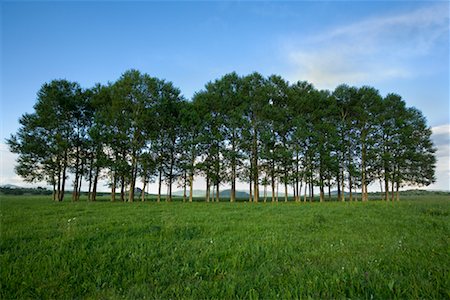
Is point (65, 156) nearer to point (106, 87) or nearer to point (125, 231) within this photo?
point (106, 87)

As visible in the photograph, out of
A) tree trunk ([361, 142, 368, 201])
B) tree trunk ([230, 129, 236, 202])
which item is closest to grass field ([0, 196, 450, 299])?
tree trunk ([230, 129, 236, 202])

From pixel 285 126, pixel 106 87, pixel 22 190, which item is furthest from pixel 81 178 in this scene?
pixel 22 190

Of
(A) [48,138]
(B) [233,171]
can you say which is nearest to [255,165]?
(B) [233,171]

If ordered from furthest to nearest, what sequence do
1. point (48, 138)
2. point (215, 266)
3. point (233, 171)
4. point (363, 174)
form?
1. point (363, 174)
2. point (233, 171)
3. point (48, 138)
4. point (215, 266)

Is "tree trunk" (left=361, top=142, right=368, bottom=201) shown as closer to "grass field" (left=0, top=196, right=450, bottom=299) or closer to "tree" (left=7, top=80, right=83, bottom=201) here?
"grass field" (left=0, top=196, right=450, bottom=299)

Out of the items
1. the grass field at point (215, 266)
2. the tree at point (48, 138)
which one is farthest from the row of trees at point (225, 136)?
the grass field at point (215, 266)

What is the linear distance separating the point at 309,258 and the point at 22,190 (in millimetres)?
104222

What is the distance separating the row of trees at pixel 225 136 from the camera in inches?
1532

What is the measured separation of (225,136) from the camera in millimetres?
43844

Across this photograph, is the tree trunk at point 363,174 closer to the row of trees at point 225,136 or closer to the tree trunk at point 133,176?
the row of trees at point 225,136

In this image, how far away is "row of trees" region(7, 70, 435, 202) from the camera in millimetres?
38906

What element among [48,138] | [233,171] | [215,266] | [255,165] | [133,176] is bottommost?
[215,266]

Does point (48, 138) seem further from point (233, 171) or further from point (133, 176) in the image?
point (233, 171)

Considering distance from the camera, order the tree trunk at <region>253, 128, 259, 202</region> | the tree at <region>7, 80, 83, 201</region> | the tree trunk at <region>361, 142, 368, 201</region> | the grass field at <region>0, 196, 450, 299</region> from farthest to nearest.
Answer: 1. the tree trunk at <region>361, 142, 368, 201</region>
2. the tree trunk at <region>253, 128, 259, 202</region>
3. the tree at <region>7, 80, 83, 201</region>
4. the grass field at <region>0, 196, 450, 299</region>
